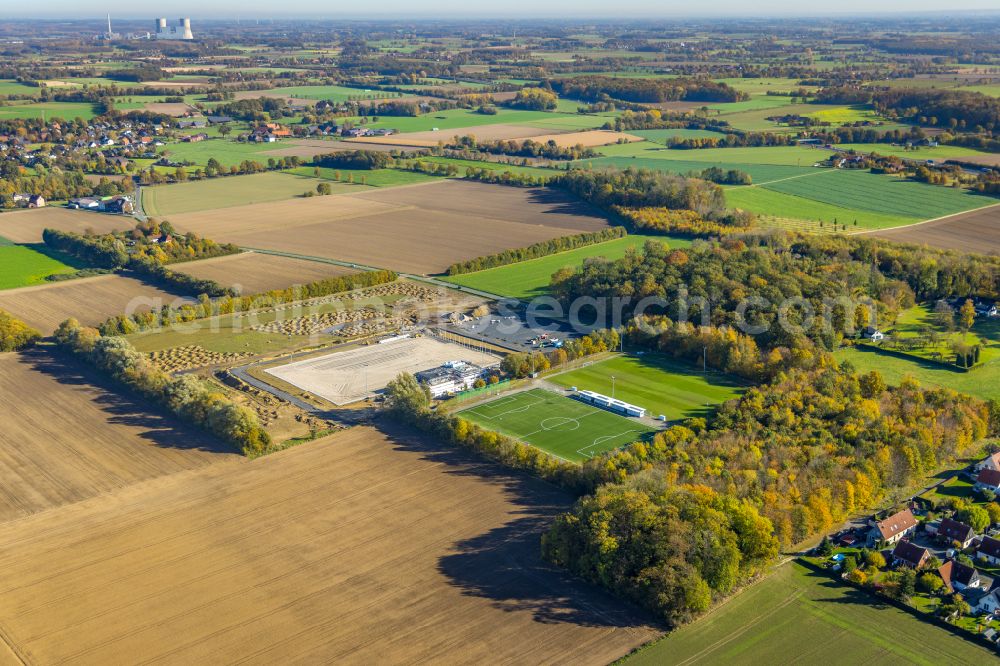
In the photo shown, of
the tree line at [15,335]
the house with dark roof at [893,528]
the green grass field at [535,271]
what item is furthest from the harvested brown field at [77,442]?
the green grass field at [535,271]

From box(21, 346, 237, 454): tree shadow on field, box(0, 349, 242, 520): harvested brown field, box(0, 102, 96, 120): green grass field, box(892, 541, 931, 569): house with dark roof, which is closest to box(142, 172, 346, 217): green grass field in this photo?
box(21, 346, 237, 454): tree shadow on field

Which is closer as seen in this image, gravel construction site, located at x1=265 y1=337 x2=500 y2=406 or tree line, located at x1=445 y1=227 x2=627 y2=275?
gravel construction site, located at x1=265 y1=337 x2=500 y2=406

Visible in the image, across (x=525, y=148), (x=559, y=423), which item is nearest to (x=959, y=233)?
(x=559, y=423)

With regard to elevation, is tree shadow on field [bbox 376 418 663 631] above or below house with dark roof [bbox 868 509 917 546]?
below

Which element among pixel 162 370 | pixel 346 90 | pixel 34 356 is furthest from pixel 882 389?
pixel 346 90

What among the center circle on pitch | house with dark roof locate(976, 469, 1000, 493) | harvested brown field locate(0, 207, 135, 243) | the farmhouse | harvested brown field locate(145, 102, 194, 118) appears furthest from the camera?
harvested brown field locate(145, 102, 194, 118)

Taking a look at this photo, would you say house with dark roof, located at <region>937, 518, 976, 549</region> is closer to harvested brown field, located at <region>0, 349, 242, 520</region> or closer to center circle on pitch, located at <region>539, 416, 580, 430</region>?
center circle on pitch, located at <region>539, 416, 580, 430</region>

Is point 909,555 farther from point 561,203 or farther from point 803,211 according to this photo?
point 561,203
